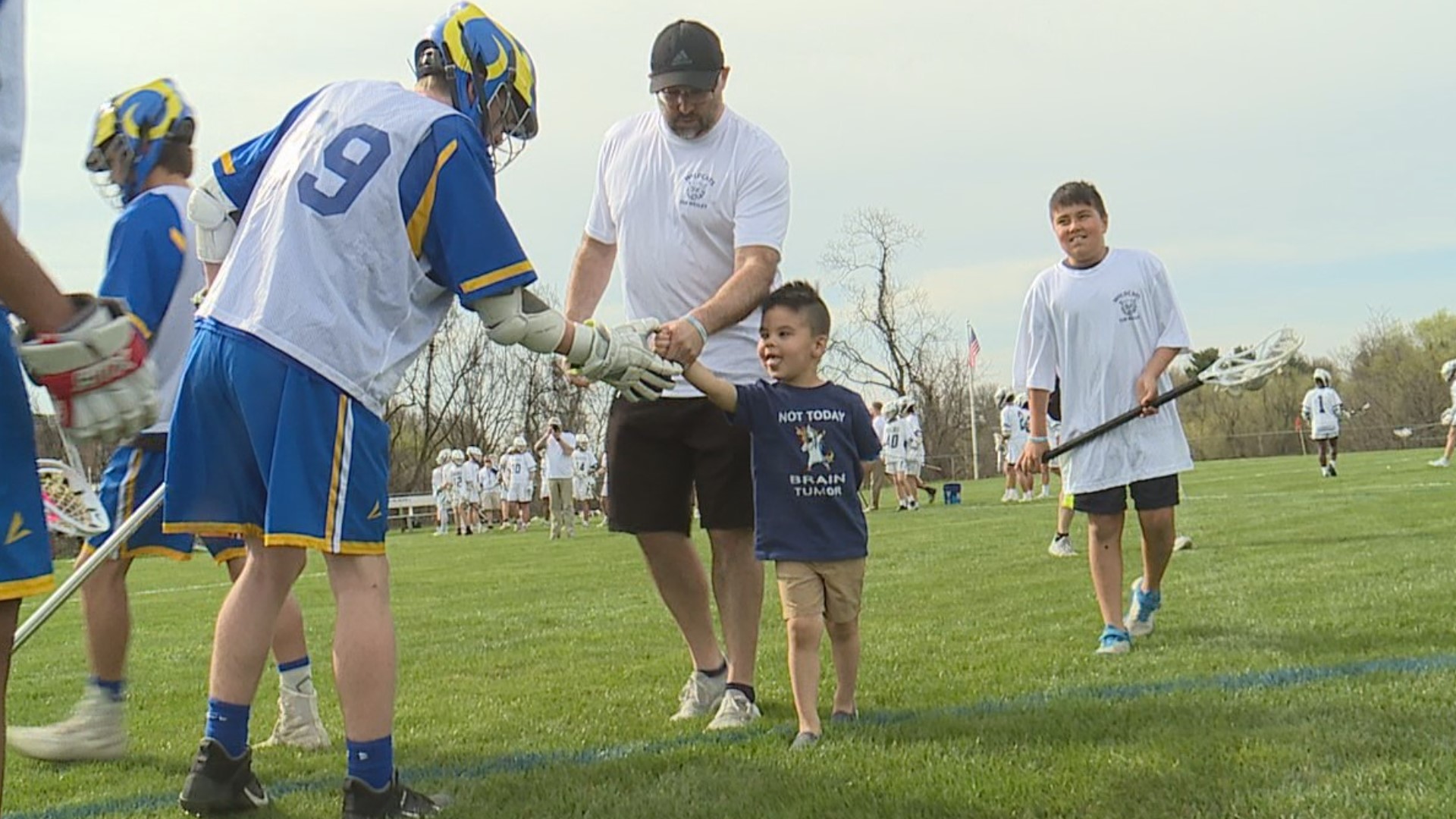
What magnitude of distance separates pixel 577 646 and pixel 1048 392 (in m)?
2.95

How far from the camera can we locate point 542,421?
65.0m

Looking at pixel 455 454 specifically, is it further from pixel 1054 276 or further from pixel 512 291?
pixel 512 291

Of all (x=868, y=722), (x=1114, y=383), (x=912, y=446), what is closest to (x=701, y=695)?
(x=868, y=722)

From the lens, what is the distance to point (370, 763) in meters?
3.37

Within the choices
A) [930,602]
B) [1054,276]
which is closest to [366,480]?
[1054,276]

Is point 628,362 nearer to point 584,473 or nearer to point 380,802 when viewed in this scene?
point 380,802

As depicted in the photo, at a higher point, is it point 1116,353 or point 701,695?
point 1116,353

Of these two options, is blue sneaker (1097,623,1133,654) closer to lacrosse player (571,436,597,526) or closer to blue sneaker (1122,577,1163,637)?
blue sneaker (1122,577,1163,637)

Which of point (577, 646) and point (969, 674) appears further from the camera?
point (577, 646)

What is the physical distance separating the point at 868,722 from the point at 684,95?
7.63ft

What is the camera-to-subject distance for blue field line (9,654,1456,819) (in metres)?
3.94

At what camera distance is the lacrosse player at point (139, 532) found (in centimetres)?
466

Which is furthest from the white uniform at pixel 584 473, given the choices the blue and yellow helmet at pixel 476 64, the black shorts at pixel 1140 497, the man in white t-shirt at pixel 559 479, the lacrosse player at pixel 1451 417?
the blue and yellow helmet at pixel 476 64

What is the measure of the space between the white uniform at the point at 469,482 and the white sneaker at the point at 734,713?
32409 mm
